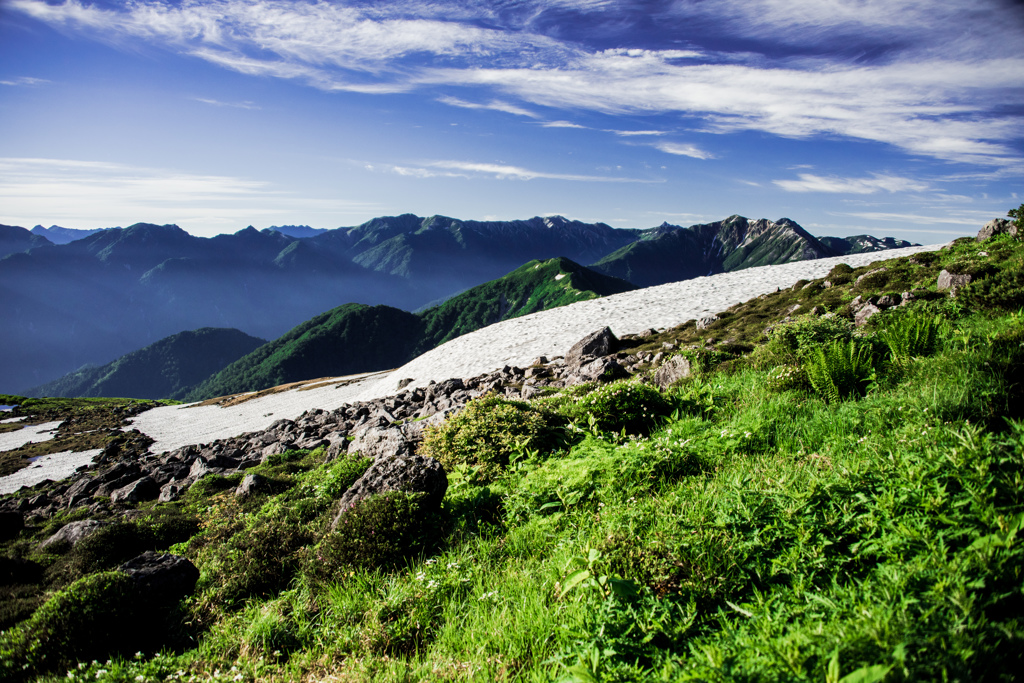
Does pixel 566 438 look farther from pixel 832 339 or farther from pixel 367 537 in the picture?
pixel 832 339

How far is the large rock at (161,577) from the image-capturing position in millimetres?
5359

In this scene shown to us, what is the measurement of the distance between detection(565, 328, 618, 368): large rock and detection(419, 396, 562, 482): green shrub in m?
11.9

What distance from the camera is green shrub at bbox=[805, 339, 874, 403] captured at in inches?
269

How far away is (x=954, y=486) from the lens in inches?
Answer: 137

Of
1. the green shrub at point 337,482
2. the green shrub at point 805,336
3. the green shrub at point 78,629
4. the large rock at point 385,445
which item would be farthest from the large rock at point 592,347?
the green shrub at point 78,629

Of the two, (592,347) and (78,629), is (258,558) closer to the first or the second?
(78,629)

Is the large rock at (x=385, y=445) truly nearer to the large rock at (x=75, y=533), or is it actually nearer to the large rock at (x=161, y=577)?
the large rock at (x=161, y=577)

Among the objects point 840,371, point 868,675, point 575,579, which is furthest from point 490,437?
point 868,675

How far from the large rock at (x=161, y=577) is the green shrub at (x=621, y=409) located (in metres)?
5.63

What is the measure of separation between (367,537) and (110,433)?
48.6 meters

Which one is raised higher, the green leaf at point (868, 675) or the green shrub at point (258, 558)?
the green leaf at point (868, 675)

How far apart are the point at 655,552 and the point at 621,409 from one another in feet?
13.9

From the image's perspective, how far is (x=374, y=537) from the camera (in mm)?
5227

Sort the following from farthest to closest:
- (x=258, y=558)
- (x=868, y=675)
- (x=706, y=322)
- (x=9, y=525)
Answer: (x=706, y=322) → (x=9, y=525) → (x=258, y=558) → (x=868, y=675)
